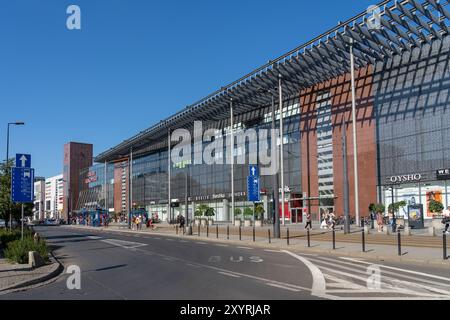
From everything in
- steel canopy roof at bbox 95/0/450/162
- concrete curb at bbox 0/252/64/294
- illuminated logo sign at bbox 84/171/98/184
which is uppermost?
steel canopy roof at bbox 95/0/450/162

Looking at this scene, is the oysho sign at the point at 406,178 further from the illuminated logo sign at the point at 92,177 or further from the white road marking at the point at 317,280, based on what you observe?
the illuminated logo sign at the point at 92,177

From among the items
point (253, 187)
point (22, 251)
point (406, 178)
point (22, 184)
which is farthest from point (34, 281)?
point (406, 178)

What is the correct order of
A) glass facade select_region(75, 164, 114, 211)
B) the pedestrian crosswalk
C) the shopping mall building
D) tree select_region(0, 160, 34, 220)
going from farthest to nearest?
1. glass facade select_region(75, 164, 114, 211)
2. the shopping mall building
3. tree select_region(0, 160, 34, 220)
4. the pedestrian crosswalk

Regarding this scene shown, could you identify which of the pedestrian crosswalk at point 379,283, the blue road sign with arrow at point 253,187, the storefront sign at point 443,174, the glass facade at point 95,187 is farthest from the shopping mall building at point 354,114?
the glass facade at point 95,187

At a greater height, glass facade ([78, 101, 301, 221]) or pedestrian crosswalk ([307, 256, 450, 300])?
glass facade ([78, 101, 301, 221])

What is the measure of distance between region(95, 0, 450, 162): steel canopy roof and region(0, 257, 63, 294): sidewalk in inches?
1020

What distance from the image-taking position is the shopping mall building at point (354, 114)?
136 feet

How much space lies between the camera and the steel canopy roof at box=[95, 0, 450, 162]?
36969 mm

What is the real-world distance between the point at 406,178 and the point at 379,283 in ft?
120

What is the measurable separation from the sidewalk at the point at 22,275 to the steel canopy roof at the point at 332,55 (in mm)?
25911

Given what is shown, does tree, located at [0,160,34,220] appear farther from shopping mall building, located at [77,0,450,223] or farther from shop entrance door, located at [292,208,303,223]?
shop entrance door, located at [292,208,303,223]

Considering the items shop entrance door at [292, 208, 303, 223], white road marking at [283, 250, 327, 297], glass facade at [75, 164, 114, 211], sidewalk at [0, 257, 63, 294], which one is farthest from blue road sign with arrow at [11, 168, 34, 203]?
glass facade at [75, 164, 114, 211]

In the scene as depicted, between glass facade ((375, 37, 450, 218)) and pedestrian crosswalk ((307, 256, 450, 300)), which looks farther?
glass facade ((375, 37, 450, 218))

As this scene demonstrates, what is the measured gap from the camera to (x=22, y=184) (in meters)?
19.0
